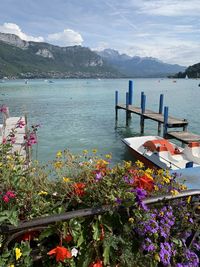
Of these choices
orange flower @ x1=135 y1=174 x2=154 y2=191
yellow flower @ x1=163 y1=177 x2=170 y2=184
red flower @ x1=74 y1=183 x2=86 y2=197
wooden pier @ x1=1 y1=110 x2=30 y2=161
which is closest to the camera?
red flower @ x1=74 y1=183 x2=86 y2=197

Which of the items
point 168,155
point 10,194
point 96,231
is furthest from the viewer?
point 168,155

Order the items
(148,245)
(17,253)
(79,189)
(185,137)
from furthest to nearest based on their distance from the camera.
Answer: (185,137)
(79,189)
(148,245)
(17,253)

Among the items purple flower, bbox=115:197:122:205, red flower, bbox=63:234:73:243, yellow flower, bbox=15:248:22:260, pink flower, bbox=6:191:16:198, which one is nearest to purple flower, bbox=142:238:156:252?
purple flower, bbox=115:197:122:205

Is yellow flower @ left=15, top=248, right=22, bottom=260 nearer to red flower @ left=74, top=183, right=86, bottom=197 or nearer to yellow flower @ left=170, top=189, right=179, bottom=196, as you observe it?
red flower @ left=74, top=183, right=86, bottom=197

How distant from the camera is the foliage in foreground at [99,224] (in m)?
2.36

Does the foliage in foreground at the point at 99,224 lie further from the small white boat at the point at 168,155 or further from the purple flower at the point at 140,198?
the small white boat at the point at 168,155

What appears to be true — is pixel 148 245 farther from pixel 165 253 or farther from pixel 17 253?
pixel 17 253

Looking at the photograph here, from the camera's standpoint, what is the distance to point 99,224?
2.48 m

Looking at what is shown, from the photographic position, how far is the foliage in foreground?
2.36 m

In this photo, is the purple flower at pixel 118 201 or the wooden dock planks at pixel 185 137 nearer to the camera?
the purple flower at pixel 118 201

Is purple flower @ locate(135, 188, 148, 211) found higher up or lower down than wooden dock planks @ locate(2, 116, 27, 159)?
higher up

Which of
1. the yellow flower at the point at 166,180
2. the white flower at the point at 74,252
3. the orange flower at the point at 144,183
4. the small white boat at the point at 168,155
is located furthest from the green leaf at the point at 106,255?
the small white boat at the point at 168,155

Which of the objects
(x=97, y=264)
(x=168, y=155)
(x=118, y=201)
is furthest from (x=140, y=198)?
(x=168, y=155)

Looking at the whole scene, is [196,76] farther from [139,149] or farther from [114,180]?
[114,180]
